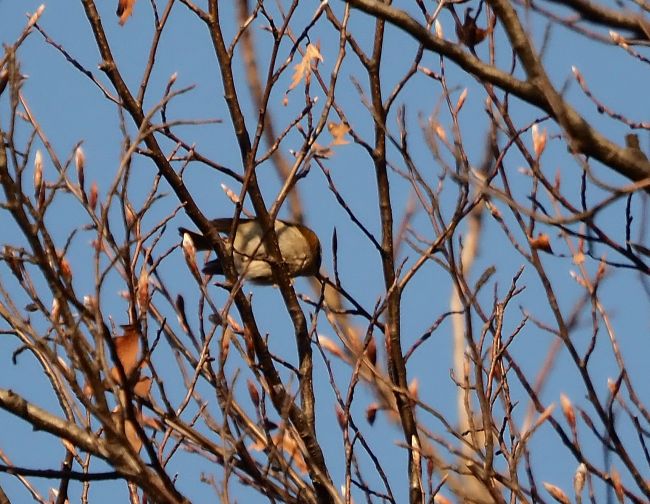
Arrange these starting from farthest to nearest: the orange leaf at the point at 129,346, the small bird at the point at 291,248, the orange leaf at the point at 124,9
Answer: the small bird at the point at 291,248 → the orange leaf at the point at 124,9 → the orange leaf at the point at 129,346

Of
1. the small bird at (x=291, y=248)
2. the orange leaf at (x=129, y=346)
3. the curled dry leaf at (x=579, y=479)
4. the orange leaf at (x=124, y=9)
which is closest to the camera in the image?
the orange leaf at (x=129, y=346)

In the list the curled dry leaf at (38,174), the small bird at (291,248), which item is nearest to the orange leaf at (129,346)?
the curled dry leaf at (38,174)

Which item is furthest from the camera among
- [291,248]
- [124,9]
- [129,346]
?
[291,248]

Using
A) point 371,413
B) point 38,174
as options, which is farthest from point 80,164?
point 371,413

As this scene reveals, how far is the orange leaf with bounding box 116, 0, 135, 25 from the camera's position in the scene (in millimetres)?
3269

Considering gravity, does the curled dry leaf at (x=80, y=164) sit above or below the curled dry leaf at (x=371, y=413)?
above

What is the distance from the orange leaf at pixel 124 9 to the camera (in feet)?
10.7

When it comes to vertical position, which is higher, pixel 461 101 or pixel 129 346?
pixel 461 101

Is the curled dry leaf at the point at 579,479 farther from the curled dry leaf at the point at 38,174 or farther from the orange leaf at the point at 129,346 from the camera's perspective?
the curled dry leaf at the point at 38,174

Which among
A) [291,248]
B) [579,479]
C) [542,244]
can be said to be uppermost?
[291,248]

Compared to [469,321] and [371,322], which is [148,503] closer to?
[371,322]

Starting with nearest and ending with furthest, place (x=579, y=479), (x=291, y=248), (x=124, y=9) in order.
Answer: (x=579, y=479) < (x=124, y=9) < (x=291, y=248)

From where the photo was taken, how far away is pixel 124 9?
330cm

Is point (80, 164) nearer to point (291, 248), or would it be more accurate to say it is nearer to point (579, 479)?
point (579, 479)
